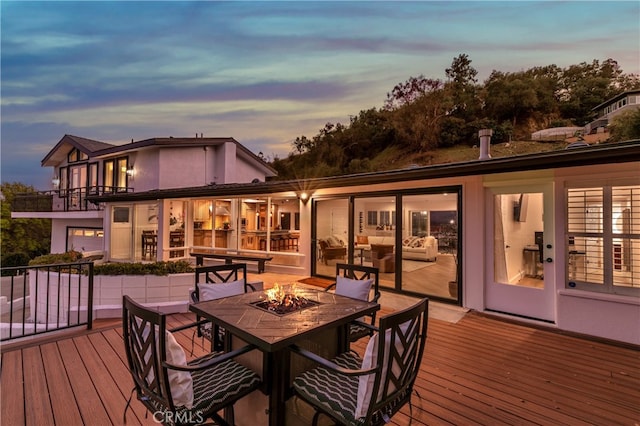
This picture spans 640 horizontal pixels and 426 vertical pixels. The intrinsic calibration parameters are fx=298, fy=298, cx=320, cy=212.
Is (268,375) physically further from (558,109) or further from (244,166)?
(558,109)

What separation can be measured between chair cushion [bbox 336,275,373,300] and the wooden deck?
0.98 meters

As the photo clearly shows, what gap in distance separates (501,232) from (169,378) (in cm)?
512

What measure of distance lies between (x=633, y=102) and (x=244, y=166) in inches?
909

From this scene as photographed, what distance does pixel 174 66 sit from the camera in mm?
13508

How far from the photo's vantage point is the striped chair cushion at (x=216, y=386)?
176 cm

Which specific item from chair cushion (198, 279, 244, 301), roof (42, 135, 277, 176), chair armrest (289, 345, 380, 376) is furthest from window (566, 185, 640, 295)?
roof (42, 135, 277, 176)

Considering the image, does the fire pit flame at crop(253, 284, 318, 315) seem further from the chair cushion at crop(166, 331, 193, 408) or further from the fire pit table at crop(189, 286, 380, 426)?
the chair cushion at crop(166, 331, 193, 408)

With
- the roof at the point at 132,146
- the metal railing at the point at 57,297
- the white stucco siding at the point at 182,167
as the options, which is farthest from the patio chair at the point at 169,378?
the roof at the point at 132,146

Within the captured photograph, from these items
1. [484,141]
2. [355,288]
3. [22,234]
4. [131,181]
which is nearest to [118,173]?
[131,181]

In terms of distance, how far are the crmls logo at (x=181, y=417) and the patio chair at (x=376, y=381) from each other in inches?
23.9

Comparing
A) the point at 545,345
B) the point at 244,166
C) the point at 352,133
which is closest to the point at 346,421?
the point at 545,345

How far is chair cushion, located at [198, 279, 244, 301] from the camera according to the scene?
332 cm

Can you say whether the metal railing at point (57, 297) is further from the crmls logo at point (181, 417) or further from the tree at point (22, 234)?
the tree at point (22, 234)

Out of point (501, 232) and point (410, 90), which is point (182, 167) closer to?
point (501, 232)
